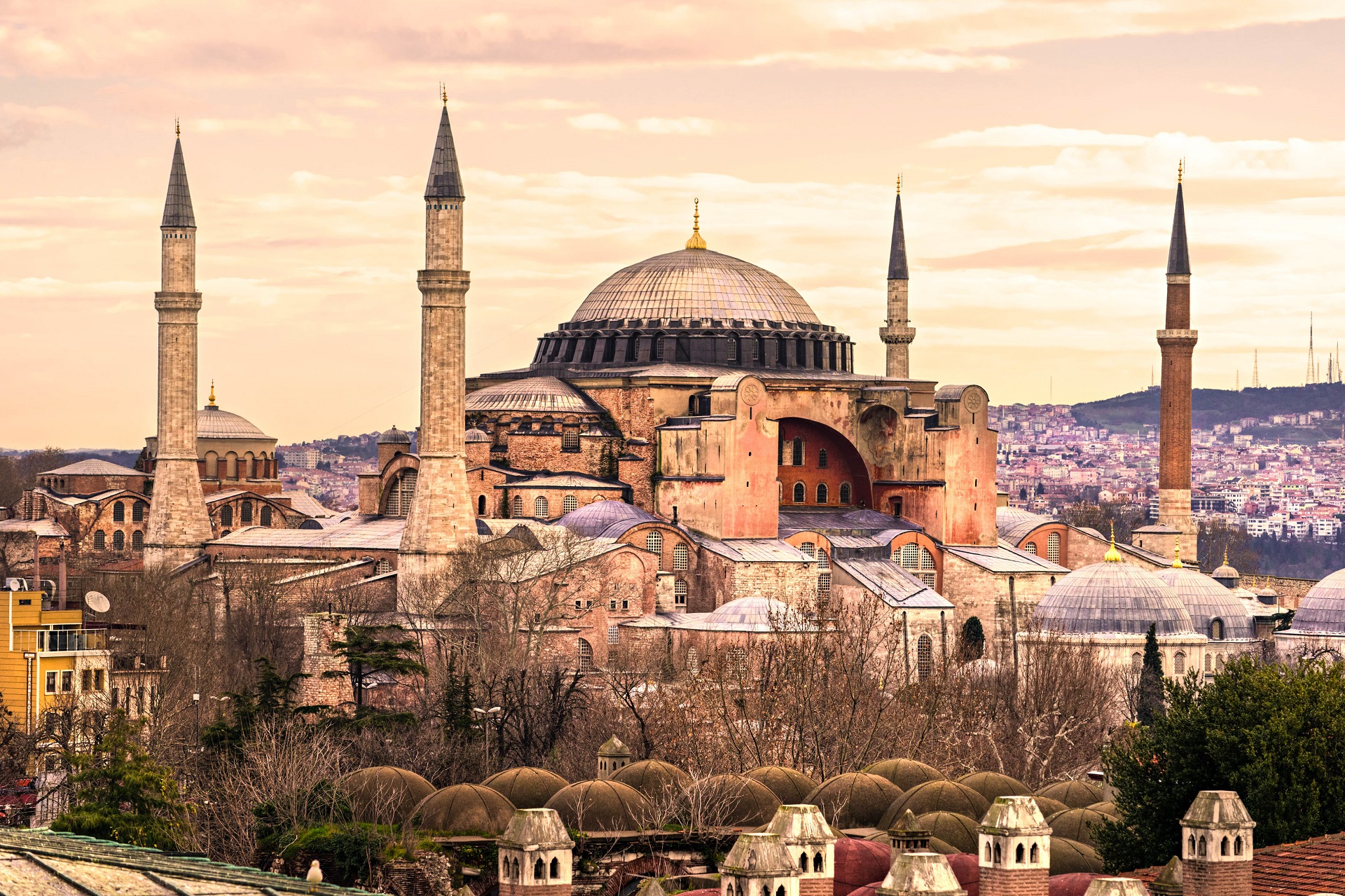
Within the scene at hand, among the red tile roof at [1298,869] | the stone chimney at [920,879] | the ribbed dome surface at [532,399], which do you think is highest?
the ribbed dome surface at [532,399]

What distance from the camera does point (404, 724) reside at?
35656 mm

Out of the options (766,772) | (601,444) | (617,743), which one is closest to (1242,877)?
(766,772)

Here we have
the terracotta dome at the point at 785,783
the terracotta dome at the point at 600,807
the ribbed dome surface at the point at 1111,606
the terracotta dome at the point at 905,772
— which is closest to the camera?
the terracotta dome at the point at 600,807

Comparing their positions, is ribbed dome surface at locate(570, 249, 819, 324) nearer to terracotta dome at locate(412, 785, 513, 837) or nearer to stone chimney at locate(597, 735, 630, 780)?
stone chimney at locate(597, 735, 630, 780)

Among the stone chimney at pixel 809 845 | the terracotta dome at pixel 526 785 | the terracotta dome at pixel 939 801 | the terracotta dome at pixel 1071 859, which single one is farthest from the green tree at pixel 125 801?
the stone chimney at pixel 809 845

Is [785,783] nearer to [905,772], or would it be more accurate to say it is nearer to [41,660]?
[905,772]

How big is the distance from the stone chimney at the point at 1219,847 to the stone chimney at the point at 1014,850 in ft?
4.29

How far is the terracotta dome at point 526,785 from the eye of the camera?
28.0 metres

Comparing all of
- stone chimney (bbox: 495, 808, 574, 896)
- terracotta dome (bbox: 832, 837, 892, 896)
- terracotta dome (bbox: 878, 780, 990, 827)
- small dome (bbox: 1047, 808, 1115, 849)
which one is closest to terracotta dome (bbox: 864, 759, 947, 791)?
terracotta dome (bbox: 878, 780, 990, 827)

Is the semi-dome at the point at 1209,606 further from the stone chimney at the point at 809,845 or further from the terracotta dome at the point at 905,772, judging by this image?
the stone chimney at the point at 809,845

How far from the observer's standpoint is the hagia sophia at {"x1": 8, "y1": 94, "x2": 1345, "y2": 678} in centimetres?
4862

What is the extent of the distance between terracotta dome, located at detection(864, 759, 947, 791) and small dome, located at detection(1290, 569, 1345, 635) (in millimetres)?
26527

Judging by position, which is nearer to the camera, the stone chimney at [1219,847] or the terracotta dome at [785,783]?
the stone chimney at [1219,847]

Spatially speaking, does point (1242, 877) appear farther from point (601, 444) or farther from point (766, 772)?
point (601, 444)
